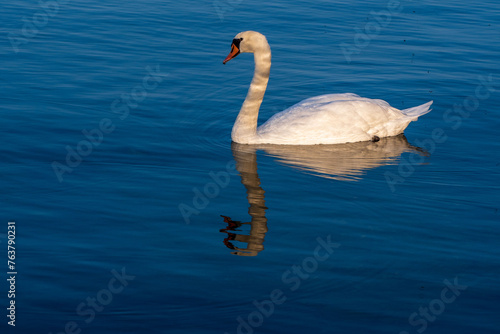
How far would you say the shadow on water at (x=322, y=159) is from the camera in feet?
37.3

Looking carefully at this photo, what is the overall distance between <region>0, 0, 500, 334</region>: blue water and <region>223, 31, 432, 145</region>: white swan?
0.26 metres

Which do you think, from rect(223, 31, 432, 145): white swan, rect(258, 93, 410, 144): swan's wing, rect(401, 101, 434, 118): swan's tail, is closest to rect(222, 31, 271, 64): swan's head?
rect(223, 31, 432, 145): white swan

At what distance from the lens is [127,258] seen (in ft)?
29.0

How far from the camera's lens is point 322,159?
498 inches

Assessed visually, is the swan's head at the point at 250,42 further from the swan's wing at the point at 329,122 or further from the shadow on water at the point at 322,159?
the shadow on water at the point at 322,159

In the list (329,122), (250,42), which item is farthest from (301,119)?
(250,42)

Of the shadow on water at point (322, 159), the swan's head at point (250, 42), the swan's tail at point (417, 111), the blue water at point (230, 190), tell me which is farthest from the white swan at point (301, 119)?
the swan's tail at point (417, 111)

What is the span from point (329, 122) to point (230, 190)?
272 cm

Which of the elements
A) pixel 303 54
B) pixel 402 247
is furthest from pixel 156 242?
pixel 303 54

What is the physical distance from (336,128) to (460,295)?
539cm

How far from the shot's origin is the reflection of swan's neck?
1330 centimetres

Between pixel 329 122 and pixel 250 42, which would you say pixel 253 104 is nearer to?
pixel 250 42

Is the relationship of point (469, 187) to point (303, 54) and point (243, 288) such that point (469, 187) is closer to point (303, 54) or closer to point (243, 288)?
point (243, 288)

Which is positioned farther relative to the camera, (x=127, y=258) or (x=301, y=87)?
(x=301, y=87)
